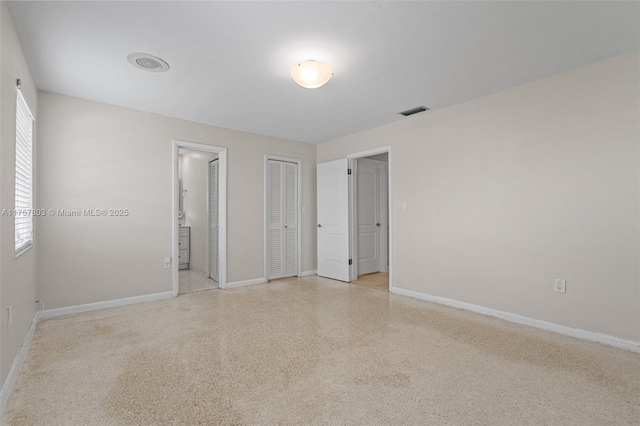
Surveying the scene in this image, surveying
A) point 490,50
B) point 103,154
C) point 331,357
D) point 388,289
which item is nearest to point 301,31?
point 490,50

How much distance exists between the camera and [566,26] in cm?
216

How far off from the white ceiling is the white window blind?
48 centimetres

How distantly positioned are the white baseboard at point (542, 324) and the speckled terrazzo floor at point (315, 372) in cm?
9

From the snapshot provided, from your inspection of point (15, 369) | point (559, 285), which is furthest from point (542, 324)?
point (15, 369)

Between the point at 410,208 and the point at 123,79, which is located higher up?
the point at 123,79

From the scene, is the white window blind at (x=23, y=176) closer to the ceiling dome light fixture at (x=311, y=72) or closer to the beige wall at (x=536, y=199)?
the ceiling dome light fixture at (x=311, y=72)

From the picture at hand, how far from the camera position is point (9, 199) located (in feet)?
6.79

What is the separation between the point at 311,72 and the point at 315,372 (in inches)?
91.8

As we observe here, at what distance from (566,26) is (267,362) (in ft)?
10.6

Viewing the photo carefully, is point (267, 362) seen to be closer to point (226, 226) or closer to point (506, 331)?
point (506, 331)

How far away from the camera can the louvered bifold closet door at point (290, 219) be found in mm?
5359

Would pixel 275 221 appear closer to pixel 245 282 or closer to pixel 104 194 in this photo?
pixel 245 282

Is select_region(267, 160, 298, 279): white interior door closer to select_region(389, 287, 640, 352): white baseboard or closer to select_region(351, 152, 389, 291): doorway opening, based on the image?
select_region(351, 152, 389, 291): doorway opening

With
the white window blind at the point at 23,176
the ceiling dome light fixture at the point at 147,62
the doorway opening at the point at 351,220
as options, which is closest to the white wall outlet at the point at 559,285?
the doorway opening at the point at 351,220
